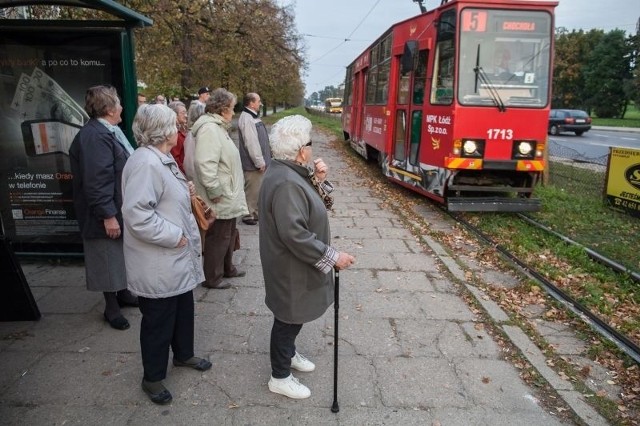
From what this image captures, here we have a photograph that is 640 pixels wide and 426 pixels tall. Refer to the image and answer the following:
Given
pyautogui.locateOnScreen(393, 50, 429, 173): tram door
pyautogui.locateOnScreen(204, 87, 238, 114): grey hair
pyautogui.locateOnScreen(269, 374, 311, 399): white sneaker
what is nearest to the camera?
pyautogui.locateOnScreen(269, 374, 311, 399): white sneaker

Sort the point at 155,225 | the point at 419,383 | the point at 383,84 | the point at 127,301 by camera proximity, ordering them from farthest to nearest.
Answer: the point at 383,84
the point at 127,301
the point at 419,383
the point at 155,225

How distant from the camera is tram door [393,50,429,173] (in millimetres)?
8203

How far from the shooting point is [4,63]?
188 inches

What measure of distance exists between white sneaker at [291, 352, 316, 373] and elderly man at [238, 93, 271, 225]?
3339 mm

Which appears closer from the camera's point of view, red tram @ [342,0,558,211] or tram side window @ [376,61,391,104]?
red tram @ [342,0,558,211]

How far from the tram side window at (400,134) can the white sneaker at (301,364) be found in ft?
20.8

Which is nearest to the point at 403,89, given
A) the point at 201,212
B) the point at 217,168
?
the point at 217,168

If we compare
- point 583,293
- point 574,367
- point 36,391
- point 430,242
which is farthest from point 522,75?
point 36,391

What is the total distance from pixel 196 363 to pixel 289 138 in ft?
5.70

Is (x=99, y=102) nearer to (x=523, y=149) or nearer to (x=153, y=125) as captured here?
(x=153, y=125)

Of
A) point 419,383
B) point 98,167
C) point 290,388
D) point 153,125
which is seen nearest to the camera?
point 153,125

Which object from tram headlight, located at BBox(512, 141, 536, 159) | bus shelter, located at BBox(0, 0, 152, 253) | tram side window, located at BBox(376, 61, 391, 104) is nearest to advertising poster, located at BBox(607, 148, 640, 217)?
tram headlight, located at BBox(512, 141, 536, 159)

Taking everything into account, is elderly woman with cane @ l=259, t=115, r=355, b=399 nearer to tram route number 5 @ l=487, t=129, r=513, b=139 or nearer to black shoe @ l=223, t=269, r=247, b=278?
black shoe @ l=223, t=269, r=247, b=278

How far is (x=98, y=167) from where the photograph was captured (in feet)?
11.1
